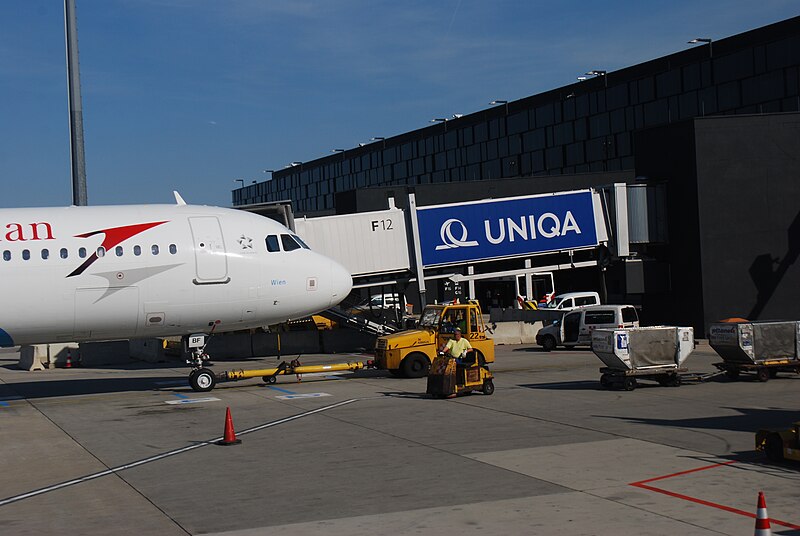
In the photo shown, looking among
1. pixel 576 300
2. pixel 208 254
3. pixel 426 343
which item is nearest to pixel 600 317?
pixel 576 300

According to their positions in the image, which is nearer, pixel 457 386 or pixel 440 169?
pixel 457 386

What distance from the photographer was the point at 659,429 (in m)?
17.4

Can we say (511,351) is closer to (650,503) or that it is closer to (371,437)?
(371,437)

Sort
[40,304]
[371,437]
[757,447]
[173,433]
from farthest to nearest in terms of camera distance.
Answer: [40,304] < [173,433] < [371,437] < [757,447]

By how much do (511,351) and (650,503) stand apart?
27.6 metres

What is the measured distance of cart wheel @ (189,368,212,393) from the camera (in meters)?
25.3

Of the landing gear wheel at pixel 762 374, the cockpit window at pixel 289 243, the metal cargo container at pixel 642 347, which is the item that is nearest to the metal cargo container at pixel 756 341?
the landing gear wheel at pixel 762 374

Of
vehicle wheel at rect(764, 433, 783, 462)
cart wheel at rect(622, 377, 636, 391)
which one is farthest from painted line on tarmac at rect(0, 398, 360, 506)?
vehicle wheel at rect(764, 433, 783, 462)

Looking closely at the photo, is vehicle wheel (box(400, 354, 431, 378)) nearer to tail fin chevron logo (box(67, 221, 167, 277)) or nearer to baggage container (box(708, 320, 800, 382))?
baggage container (box(708, 320, 800, 382))

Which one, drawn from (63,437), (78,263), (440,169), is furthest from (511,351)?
(440,169)

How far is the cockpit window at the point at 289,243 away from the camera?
2542 centimetres

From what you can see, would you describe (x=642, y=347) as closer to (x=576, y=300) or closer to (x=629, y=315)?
(x=629, y=315)

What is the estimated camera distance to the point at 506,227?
40.4 m

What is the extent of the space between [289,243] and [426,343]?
5871 millimetres
